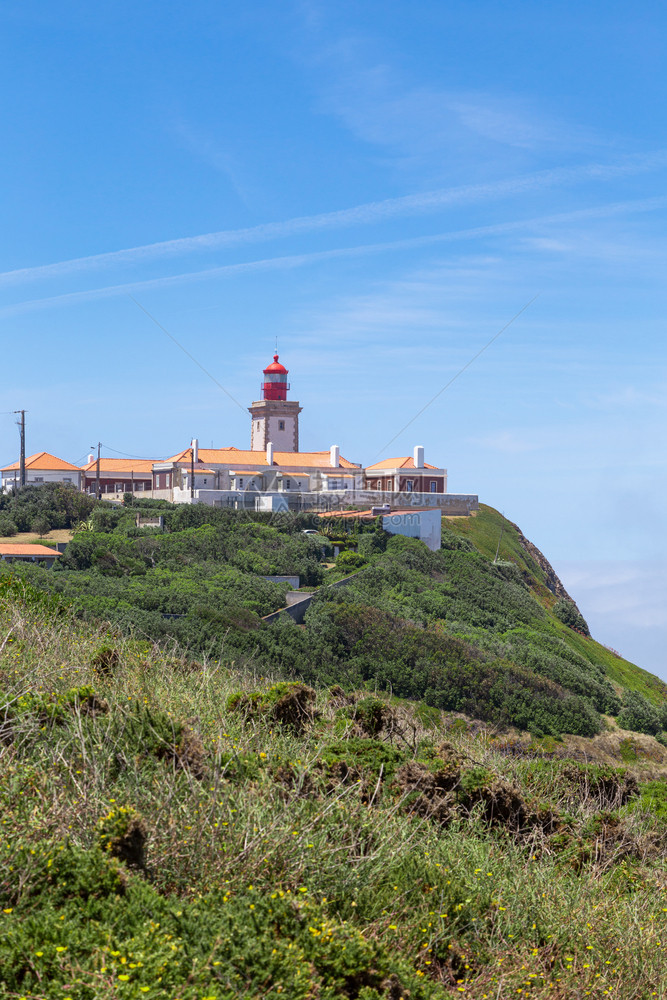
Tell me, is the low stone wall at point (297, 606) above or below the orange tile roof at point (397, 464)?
below

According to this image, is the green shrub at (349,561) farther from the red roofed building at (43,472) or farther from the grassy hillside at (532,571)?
the red roofed building at (43,472)

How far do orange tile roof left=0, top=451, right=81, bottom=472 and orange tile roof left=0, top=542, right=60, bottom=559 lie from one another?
2027 centimetres

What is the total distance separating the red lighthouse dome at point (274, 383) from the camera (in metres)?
63.7

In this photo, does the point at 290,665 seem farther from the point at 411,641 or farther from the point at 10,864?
the point at 10,864

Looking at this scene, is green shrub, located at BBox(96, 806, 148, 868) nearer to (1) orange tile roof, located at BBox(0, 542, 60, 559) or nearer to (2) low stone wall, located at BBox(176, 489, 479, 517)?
(1) orange tile roof, located at BBox(0, 542, 60, 559)

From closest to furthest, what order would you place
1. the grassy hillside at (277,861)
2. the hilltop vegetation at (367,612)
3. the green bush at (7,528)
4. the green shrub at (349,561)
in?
1. the grassy hillside at (277,861)
2. the hilltop vegetation at (367,612)
3. the green bush at (7,528)
4. the green shrub at (349,561)

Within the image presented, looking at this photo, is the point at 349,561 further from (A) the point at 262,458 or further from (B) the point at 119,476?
(B) the point at 119,476

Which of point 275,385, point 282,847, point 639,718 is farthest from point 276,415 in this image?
point 282,847

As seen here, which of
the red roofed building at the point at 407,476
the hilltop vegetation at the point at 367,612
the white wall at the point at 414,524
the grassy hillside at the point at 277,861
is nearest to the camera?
the grassy hillside at the point at 277,861

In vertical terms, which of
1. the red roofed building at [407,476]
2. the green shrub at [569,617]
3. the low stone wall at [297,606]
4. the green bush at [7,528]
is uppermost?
the red roofed building at [407,476]

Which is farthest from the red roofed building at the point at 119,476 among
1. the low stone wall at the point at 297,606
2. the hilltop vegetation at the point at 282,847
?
the hilltop vegetation at the point at 282,847

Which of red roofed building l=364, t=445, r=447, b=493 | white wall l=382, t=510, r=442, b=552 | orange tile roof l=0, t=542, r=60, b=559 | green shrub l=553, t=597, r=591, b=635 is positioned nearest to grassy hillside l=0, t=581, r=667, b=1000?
orange tile roof l=0, t=542, r=60, b=559

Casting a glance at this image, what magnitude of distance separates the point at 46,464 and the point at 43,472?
876 mm

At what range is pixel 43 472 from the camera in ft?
186
